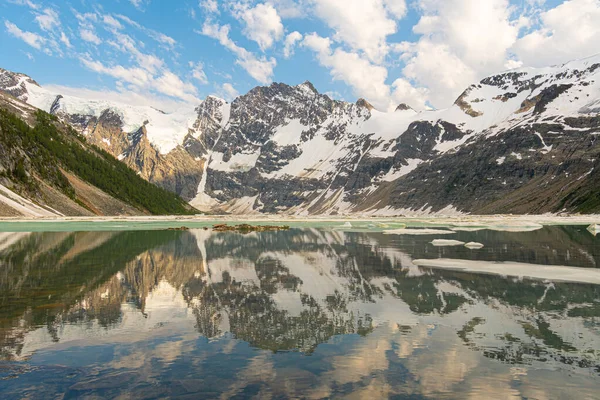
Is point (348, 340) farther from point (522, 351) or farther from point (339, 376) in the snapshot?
point (522, 351)

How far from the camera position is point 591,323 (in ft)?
59.4

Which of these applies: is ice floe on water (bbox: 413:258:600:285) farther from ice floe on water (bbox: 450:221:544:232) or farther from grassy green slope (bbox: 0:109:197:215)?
grassy green slope (bbox: 0:109:197:215)

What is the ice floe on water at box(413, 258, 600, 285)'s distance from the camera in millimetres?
28797

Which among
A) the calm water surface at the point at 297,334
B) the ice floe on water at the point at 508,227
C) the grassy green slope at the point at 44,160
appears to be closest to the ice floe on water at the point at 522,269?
the calm water surface at the point at 297,334

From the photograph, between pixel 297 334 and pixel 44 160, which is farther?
pixel 44 160

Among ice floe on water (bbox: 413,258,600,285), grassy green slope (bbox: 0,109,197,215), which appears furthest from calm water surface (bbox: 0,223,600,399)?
grassy green slope (bbox: 0,109,197,215)

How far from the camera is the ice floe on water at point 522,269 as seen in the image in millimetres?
28797

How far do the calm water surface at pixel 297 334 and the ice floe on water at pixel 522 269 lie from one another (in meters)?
0.39

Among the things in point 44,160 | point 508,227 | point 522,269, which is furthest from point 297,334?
point 44,160

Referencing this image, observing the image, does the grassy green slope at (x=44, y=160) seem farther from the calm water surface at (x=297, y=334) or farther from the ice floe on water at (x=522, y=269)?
the ice floe on water at (x=522, y=269)

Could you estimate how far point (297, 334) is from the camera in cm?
1711

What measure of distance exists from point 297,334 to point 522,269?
2208cm

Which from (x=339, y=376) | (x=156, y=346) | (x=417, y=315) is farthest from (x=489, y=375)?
(x=156, y=346)

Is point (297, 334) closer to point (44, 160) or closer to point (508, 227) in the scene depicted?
point (508, 227)
